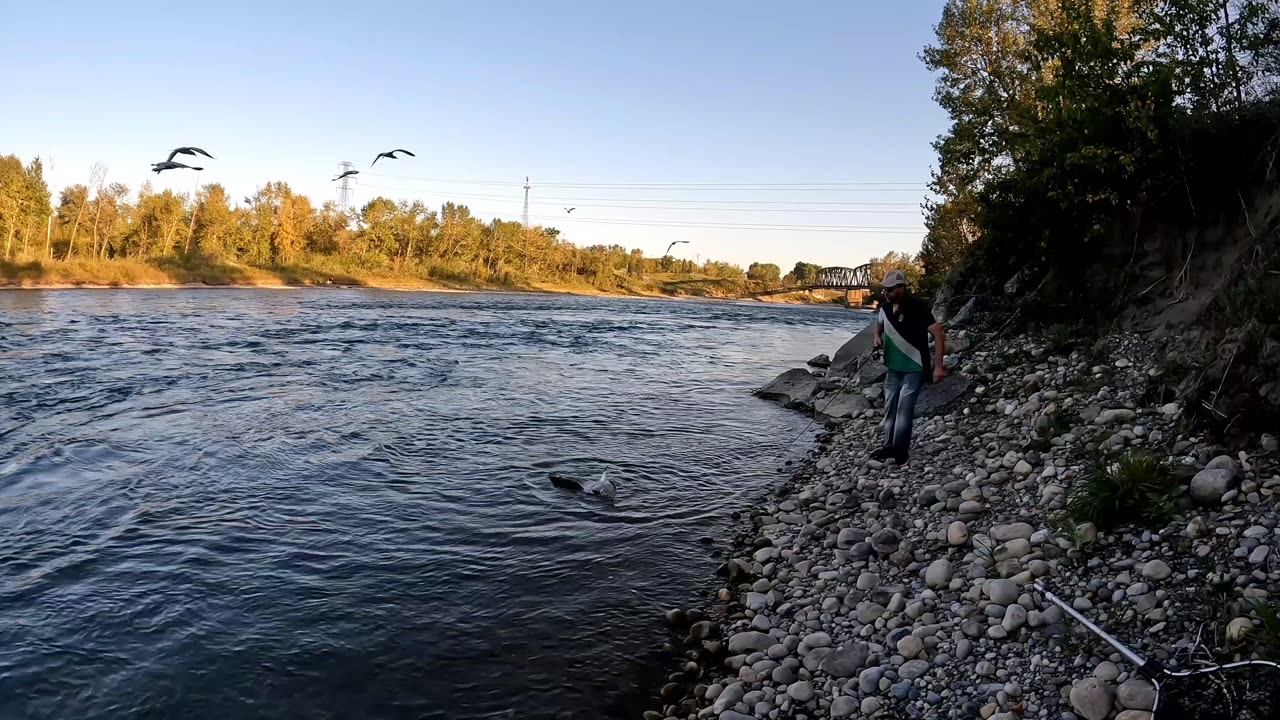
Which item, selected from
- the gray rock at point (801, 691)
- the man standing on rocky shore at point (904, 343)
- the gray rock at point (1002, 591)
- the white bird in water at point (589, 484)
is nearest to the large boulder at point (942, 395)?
the man standing on rocky shore at point (904, 343)

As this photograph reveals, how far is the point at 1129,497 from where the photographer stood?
6.36 metres

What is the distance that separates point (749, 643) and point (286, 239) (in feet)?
357

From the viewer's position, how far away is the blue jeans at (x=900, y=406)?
31.1 feet

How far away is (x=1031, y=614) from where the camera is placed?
18.0ft

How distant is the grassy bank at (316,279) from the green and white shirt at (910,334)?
71.7 m

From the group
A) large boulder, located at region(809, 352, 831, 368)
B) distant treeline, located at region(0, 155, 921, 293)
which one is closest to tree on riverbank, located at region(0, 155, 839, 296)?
distant treeline, located at region(0, 155, 921, 293)

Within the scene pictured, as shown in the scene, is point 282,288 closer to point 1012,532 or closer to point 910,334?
point 910,334

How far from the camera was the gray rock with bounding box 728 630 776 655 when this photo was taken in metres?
6.26

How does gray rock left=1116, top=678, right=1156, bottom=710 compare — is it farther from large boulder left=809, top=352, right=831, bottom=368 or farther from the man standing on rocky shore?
large boulder left=809, top=352, right=831, bottom=368

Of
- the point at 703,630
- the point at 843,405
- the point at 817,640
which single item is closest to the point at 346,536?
the point at 703,630

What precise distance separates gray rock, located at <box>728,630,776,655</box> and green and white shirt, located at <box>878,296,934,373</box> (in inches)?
174

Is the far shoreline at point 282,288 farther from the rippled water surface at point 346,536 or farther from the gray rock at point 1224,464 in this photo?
the gray rock at point 1224,464

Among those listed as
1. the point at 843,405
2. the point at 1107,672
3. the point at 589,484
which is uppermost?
the point at 843,405

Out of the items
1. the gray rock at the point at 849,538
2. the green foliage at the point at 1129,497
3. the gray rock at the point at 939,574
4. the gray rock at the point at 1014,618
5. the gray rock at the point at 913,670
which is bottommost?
the gray rock at the point at 913,670
